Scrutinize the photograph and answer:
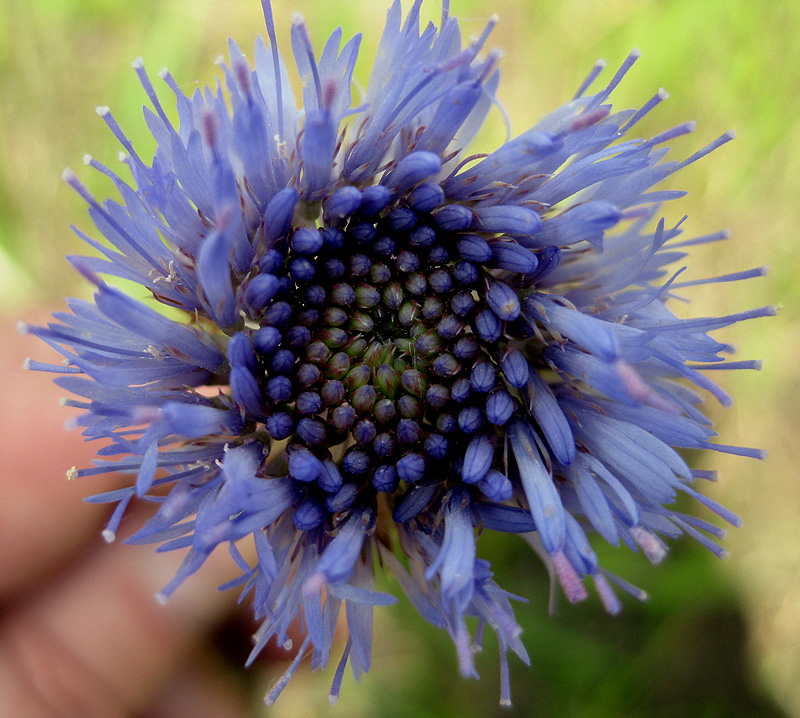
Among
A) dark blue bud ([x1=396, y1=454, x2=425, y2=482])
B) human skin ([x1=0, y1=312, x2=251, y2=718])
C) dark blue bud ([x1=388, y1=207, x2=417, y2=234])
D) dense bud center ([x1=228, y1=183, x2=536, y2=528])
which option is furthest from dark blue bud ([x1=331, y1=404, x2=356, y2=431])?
human skin ([x1=0, y1=312, x2=251, y2=718])

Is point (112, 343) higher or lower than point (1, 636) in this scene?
higher

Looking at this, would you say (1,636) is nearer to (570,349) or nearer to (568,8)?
(570,349)

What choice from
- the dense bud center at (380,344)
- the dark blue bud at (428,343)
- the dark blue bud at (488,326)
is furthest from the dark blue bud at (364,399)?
the dark blue bud at (488,326)

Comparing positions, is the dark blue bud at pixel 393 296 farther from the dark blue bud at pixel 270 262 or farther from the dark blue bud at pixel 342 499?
the dark blue bud at pixel 342 499

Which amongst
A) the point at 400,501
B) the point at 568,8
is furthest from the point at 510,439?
the point at 568,8

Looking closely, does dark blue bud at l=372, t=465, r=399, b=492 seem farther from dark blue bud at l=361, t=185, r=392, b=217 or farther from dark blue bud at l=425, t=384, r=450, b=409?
dark blue bud at l=361, t=185, r=392, b=217
